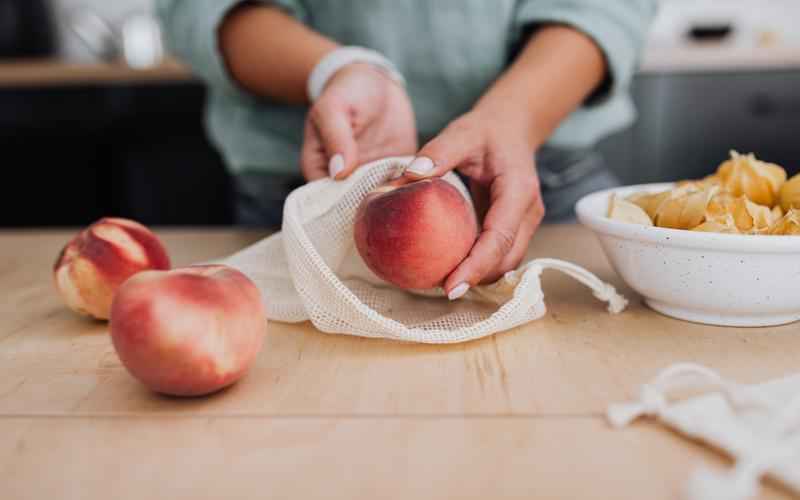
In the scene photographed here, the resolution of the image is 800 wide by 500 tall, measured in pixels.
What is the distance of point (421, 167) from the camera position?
2.02 ft

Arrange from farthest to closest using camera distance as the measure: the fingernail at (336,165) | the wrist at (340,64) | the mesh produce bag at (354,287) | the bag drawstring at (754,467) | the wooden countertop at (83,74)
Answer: the wooden countertop at (83,74) < the wrist at (340,64) < the fingernail at (336,165) < the mesh produce bag at (354,287) < the bag drawstring at (754,467)

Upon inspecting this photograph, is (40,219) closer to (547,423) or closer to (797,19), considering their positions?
(547,423)

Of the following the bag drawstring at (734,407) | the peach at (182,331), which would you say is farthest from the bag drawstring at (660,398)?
the peach at (182,331)

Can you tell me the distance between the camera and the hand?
24.2 inches

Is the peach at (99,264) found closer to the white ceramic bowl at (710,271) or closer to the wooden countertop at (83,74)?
the white ceramic bowl at (710,271)

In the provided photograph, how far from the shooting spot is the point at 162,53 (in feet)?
8.73

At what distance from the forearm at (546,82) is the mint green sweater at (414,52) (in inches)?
1.4

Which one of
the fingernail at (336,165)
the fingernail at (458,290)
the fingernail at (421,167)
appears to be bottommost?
the fingernail at (458,290)

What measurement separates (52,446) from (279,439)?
5.0 inches

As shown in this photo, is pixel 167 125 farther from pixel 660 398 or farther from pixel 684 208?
pixel 660 398

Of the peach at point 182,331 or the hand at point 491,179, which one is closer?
the peach at point 182,331

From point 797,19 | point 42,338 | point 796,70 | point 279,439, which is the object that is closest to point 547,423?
point 279,439

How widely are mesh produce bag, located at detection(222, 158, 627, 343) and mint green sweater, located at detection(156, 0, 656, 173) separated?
41 centimetres

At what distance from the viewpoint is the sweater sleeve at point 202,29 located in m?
0.98
